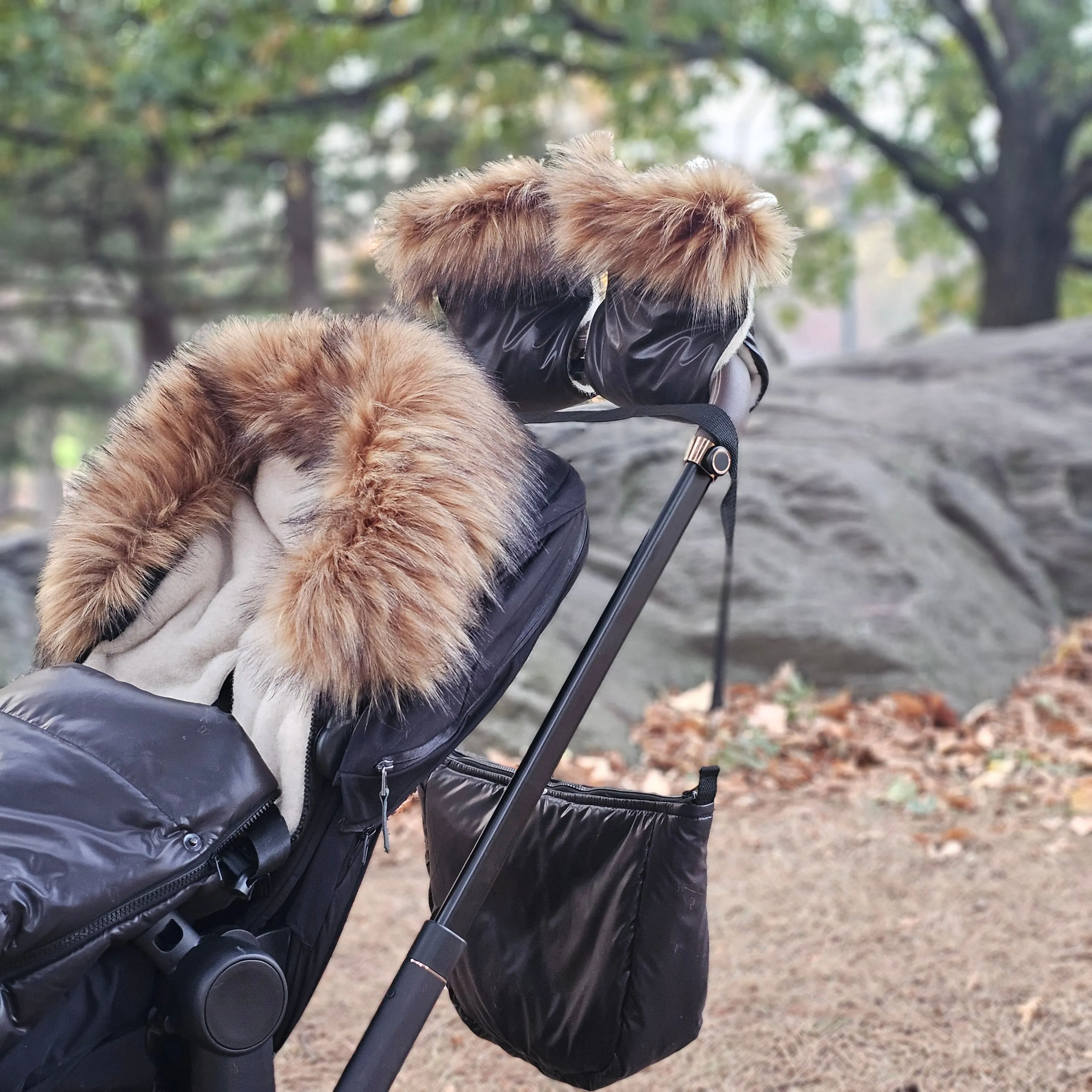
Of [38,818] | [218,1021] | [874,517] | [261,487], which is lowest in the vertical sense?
[874,517]

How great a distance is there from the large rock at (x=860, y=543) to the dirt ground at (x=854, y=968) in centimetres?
96

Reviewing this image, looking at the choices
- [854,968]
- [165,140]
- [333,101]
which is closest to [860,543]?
[854,968]

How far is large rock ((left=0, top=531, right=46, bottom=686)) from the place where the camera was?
15.4ft

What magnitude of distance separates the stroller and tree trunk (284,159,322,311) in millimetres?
10616

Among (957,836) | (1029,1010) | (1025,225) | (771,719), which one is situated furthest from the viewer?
(1025,225)

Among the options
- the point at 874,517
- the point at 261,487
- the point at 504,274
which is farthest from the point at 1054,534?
the point at 261,487

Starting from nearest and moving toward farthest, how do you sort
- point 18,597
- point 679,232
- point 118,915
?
point 118,915 → point 679,232 → point 18,597

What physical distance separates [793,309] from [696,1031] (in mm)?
11129

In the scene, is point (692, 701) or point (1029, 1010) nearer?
point (1029, 1010)

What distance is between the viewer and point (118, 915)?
1398mm

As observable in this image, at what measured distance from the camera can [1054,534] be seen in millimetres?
5812

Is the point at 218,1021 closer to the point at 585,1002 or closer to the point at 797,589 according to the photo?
the point at 585,1002

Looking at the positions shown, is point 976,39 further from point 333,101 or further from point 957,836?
point 957,836

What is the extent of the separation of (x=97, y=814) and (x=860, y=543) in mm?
4208
